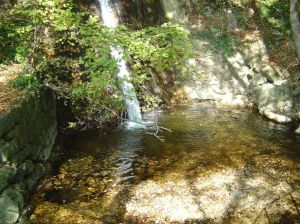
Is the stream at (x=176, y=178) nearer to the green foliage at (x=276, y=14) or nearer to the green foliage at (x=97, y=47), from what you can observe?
the green foliage at (x=97, y=47)

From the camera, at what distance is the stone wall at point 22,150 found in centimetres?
475

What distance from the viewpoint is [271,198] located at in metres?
5.45

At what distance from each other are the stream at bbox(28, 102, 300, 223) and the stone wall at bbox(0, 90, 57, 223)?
0.41 m

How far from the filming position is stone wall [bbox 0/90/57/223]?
475cm

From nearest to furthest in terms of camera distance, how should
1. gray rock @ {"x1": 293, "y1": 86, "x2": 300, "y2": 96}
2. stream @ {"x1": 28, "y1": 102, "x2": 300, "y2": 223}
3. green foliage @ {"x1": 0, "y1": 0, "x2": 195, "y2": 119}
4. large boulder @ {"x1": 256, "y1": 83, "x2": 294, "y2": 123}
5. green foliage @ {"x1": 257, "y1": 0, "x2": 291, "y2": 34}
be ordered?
1. green foliage @ {"x1": 0, "y1": 0, "x2": 195, "y2": 119}
2. stream @ {"x1": 28, "y1": 102, "x2": 300, "y2": 223}
3. large boulder @ {"x1": 256, "y1": 83, "x2": 294, "y2": 123}
4. gray rock @ {"x1": 293, "y1": 86, "x2": 300, "y2": 96}
5. green foliage @ {"x1": 257, "y1": 0, "x2": 291, "y2": 34}

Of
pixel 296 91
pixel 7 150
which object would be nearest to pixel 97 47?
pixel 7 150

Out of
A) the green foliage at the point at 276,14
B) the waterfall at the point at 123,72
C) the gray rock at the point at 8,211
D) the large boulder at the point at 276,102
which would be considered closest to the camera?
the gray rock at the point at 8,211

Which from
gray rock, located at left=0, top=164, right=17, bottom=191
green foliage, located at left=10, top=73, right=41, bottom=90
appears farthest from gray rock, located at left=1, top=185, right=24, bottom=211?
green foliage, located at left=10, top=73, right=41, bottom=90

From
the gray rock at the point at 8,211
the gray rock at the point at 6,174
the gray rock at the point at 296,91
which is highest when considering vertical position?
the gray rock at the point at 6,174

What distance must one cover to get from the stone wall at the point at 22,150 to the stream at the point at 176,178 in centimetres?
41

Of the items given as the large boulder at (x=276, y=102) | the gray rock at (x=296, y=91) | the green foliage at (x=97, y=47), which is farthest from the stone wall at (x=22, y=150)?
the gray rock at (x=296, y=91)

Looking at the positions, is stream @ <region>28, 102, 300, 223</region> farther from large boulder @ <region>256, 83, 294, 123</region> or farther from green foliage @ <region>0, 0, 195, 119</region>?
green foliage @ <region>0, 0, 195, 119</region>

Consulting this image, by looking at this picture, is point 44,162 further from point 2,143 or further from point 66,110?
point 66,110

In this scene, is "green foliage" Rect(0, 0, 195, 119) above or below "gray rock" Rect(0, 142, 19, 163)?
above
